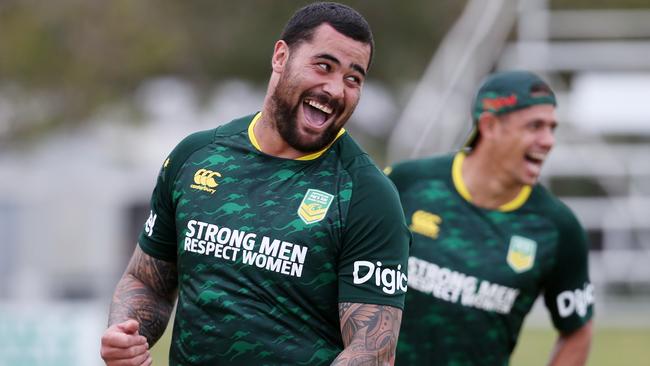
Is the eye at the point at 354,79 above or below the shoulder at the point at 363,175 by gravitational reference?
above

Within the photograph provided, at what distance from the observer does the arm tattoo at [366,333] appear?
4.79 m

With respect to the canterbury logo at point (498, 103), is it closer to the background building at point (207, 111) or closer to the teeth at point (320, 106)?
the teeth at point (320, 106)

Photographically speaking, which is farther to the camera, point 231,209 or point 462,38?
point 462,38

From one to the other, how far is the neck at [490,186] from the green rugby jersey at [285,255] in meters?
1.93

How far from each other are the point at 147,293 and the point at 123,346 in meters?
0.47

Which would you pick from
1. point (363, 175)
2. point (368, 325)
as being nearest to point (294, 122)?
point (363, 175)

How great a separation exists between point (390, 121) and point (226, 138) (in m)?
27.2

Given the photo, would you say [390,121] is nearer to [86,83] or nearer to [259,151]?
[86,83]

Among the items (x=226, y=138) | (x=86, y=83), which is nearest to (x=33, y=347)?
(x=226, y=138)

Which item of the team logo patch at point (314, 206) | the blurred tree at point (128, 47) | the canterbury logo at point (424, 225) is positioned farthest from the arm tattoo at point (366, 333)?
the blurred tree at point (128, 47)

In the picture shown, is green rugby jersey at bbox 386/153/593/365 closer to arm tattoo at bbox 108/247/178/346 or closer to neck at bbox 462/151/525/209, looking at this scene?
neck at bbox 462/151/525/209

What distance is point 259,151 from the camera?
16.7 ft

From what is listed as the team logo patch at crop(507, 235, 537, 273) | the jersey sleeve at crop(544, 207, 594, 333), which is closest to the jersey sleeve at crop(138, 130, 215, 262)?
the team logo patch at crop(507, 235, 537, 273)

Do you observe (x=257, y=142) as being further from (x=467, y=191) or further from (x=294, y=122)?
(x=467, y=191)
